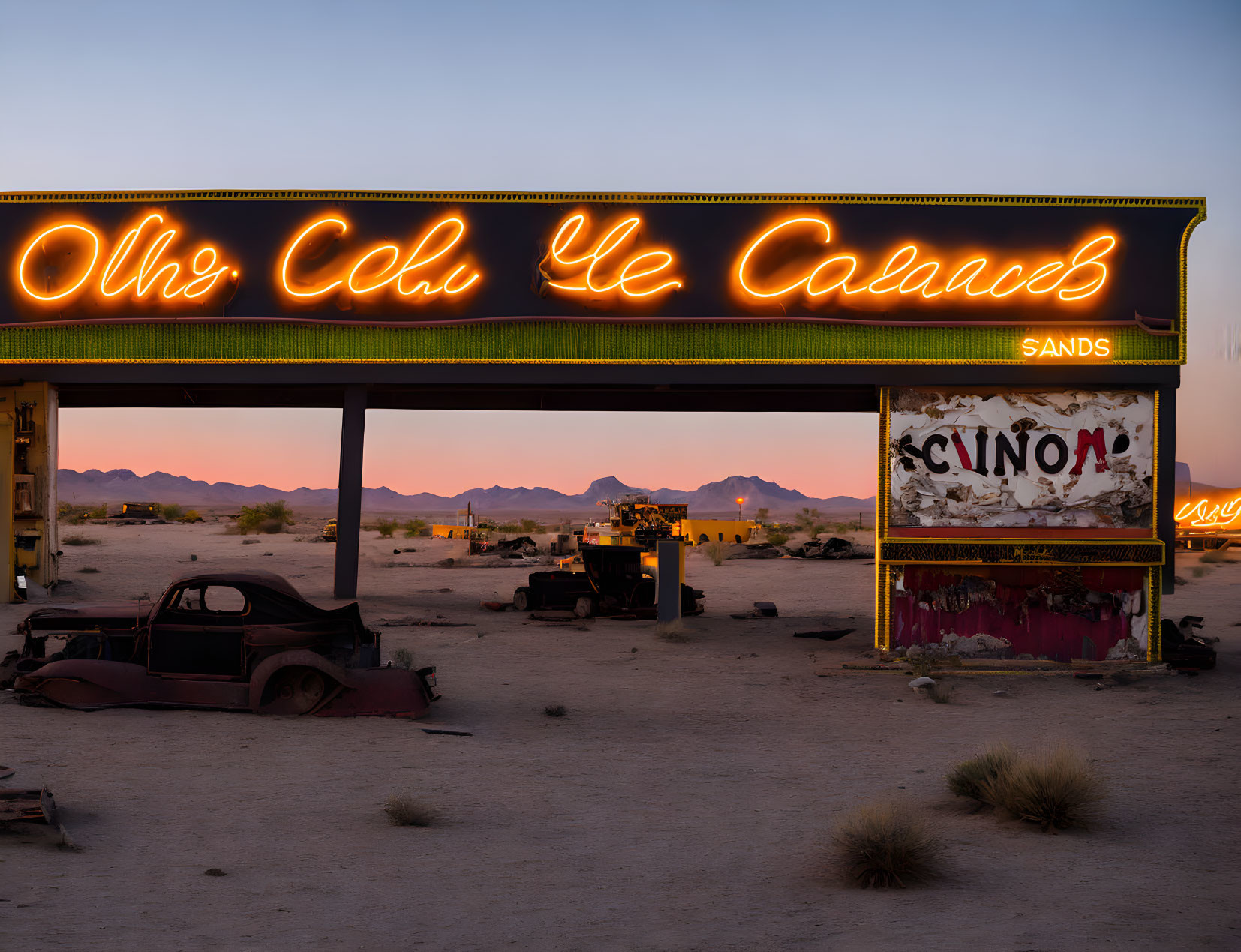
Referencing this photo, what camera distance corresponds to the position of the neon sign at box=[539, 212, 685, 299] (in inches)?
738

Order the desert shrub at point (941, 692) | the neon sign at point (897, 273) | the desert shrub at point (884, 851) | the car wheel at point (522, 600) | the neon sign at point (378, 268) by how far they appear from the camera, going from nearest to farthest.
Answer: the desert shrub at point (884, 851), the desert shrub at point (941, 692), the neon sign at point (897, 273), the neon sign at point (378, 268), the car wheel at point (522, 600)

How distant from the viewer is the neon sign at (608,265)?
738 inches

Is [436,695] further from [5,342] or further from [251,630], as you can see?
[5,342]

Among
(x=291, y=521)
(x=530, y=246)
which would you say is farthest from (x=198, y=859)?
(x=291, y=521)

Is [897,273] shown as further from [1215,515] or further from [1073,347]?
[1215,515]

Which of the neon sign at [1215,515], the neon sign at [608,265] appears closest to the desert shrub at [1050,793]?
the neon sign at [608,265]

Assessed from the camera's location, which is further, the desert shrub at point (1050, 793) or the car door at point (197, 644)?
the car door at point (197, 644)

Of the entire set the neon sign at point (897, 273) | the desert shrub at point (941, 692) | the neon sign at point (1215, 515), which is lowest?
the desert shrub at point (941, 692)

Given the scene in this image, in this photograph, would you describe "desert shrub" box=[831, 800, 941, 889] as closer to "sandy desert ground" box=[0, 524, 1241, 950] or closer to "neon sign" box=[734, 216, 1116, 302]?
"sandy desert ground" box=[0, 524, 1241, 950]

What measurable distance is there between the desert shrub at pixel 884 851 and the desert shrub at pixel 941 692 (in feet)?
24.3

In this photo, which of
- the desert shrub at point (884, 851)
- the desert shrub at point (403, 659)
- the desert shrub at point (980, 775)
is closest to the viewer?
the desert shrub at point (884, 851)

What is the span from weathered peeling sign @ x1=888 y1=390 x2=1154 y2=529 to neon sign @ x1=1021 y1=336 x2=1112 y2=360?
2.24 ft

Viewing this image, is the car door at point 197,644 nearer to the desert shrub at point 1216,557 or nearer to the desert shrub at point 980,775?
the desert shrub at point 980,775

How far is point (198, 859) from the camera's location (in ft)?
23.8
